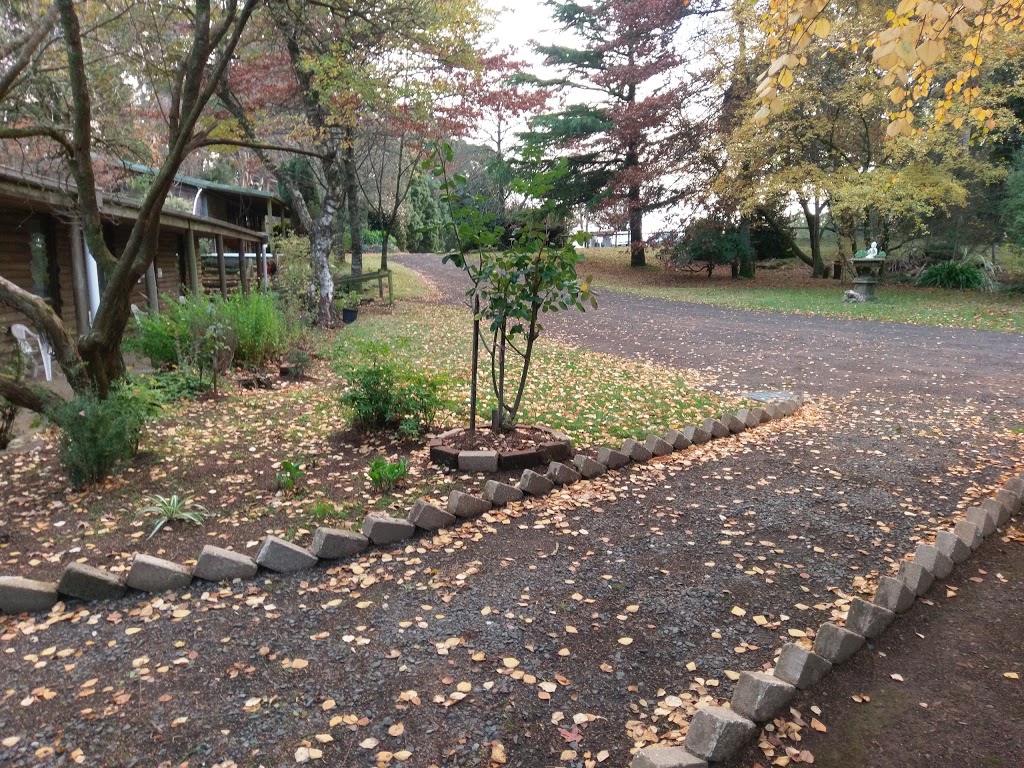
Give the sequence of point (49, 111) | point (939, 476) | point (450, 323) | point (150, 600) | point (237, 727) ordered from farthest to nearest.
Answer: point (450, 323) < point (49, 111) < point (939, 476) < point (150, 600) < point (237, 727)

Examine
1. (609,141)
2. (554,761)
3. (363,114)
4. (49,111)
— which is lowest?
(554,761)

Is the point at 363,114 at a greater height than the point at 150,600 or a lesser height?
greater

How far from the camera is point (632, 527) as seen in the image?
156 inches

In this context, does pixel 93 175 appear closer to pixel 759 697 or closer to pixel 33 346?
pixel 33 346

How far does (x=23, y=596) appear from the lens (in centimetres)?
313

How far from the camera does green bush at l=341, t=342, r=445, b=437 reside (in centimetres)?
542

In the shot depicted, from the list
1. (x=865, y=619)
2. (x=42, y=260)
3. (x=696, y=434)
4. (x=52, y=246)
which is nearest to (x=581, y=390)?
(x=696, y=434)

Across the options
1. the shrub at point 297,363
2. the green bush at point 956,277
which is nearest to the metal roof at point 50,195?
the shrub at point 297,363

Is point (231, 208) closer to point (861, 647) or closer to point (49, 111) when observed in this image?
point (49, 111)

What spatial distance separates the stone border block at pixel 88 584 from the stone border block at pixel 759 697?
2813mm

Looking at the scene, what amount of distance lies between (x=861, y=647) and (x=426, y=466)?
9.92 feet

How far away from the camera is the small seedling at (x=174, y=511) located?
13.0 ft

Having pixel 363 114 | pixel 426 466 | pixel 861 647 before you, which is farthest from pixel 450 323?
pixel 861 647

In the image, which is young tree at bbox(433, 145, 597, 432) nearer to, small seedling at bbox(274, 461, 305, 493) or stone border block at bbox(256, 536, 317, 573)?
small seedling at bbox(274, 461, 305, 493)
